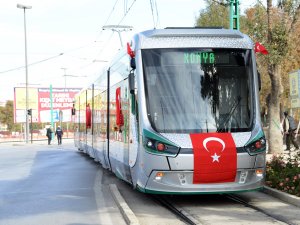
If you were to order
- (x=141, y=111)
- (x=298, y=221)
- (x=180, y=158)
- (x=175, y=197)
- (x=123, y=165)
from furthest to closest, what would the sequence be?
(x=123, y=165) < (x=175, y=197) < (x=141, y=111) < (x=180, y=158) < (x=298, y=221)

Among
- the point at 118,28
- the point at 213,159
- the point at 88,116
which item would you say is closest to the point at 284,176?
the point at 213,159

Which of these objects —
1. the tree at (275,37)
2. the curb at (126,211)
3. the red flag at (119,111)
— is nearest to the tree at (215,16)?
the tree at (275,37)

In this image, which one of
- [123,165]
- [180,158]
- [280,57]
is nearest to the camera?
[180,158]

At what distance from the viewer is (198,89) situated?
966cm

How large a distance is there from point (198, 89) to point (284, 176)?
2.76 metres

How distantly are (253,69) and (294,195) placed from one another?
7.81ft

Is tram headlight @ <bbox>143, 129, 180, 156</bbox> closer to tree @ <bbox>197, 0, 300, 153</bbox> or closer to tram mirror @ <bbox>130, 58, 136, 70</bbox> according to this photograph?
tram mirror @ <bbox>130, 58, 136, 70</bbox>

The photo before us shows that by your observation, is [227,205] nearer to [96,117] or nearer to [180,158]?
[180,158]

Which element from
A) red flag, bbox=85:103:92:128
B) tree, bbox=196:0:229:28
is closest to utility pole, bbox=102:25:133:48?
tree, bbox=196:0:229:28

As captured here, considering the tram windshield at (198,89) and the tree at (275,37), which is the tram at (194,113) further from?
the tree at (275,37)

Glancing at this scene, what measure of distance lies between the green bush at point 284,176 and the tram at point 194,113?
1.01 meters

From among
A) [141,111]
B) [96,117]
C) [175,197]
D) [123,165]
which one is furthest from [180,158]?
[96,117]

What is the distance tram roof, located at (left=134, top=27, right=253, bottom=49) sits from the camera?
984cm

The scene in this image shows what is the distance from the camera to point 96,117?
18.1 meters
